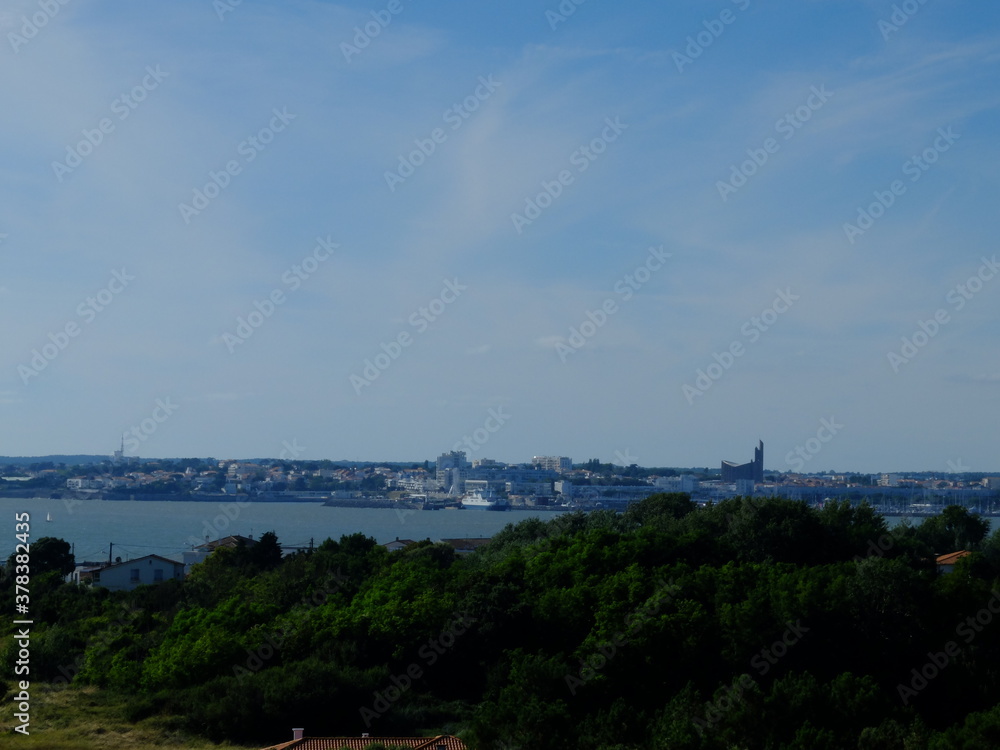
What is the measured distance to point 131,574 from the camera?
33719 millimetres

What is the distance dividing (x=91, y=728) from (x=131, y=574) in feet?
58.8

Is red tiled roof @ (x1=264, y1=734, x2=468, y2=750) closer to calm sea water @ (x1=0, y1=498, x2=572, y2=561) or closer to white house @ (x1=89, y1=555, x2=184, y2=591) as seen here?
white house @ (x1=89, y1=555, x2=184, y2=591)

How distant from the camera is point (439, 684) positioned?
18719mm

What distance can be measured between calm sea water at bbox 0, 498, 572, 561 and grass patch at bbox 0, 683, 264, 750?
3353cm

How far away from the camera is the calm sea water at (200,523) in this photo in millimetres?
63375

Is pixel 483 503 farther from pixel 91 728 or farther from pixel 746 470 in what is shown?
pixel 91 728

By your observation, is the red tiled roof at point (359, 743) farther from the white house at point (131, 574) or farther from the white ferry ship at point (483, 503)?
the white ferry ship at point (483, 503)

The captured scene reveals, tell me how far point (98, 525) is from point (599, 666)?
71.0 meters

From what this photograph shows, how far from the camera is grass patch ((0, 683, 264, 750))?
1545 cm

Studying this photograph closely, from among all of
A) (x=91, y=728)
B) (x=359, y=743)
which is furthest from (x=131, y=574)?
(x=359, y=743)

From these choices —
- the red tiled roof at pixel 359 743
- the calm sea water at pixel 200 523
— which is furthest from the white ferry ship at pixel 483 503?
the red tiled roof at pixel 359 743

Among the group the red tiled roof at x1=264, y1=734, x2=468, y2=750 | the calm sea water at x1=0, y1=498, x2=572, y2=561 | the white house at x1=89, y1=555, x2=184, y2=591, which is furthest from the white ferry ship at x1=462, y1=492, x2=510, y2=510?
the red tiled roof at x1=264, y1=734, x2=468, y2=750

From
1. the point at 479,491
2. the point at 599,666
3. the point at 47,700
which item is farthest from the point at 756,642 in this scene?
the point at 479,491

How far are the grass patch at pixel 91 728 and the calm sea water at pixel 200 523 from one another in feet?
110
